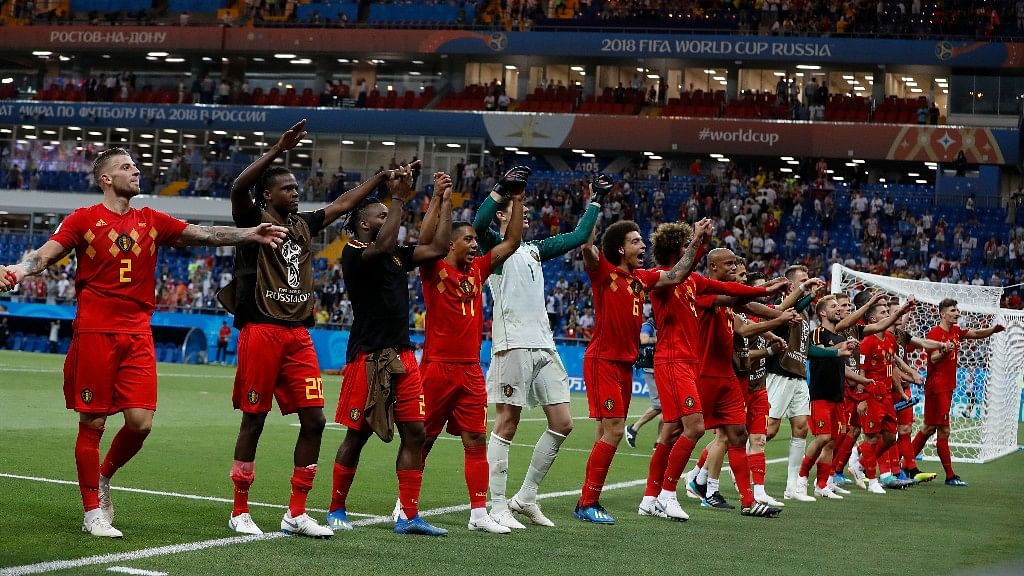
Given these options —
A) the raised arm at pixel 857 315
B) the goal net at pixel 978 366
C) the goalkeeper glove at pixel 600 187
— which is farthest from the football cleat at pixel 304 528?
the goal net at pixel 978 366

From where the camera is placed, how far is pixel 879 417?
14.8m

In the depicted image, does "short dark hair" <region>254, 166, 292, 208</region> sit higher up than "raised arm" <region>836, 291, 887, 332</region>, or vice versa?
"short dark hair" <region>254, 166, 292, 208</region>

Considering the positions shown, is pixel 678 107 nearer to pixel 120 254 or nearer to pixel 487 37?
pixel 487 37

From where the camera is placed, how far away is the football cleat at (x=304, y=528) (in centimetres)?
Result: 805

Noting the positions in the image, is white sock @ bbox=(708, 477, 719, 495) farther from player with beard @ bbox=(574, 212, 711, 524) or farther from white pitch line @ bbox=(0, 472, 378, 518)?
white pitch line @ bbox=(0, 472, 378, 518)

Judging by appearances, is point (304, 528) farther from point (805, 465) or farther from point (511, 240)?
point (805, 465)

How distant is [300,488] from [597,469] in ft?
9.12

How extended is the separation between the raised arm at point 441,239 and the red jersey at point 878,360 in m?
7.65

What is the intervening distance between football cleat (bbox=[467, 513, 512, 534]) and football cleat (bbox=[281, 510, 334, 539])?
3.97 ft

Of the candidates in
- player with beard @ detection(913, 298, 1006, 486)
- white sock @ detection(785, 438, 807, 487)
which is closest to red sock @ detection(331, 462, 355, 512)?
white sock @ detection(785, 438, 807, 487)

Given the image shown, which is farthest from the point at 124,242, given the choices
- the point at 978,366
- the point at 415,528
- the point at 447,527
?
the point at 978,366

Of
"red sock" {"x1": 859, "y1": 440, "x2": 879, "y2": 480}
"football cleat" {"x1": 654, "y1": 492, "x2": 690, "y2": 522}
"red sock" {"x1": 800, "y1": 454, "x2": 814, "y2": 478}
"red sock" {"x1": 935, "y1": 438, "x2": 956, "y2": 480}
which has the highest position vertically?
"football cleat" {"x1": 654, "y1": 492, "x2": 690, "y2": 522}

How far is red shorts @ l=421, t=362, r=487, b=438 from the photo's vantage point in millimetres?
8961

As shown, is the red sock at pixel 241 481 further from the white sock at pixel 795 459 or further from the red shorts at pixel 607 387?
the white sock at pixel 795 459
